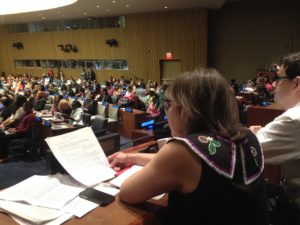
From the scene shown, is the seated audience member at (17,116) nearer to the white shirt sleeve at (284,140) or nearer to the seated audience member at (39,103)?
the seated audience member at (39,103)

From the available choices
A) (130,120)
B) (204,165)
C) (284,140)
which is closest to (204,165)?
(204,165)

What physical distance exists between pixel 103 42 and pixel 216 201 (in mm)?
17062

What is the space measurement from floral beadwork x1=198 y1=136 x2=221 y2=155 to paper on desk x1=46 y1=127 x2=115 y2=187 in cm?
55

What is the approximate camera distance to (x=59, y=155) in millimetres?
1276

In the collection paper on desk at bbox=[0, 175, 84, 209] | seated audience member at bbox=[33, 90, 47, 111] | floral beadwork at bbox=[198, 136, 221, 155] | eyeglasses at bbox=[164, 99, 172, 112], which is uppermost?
eyeglasses at bbox=[164, 99, 172, 112]

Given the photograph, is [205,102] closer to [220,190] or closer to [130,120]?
[220,190]

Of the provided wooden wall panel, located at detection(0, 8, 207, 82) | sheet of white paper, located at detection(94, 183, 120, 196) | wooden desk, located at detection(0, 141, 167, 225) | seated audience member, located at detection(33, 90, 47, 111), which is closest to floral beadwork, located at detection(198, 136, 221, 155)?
wooden desk, located at detection(0, 141, 167, 225)

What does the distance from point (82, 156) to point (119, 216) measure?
0.43 meters

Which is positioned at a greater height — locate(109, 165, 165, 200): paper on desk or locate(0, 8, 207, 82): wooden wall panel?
locate(0, 8, 207, 82): wooden wall panel

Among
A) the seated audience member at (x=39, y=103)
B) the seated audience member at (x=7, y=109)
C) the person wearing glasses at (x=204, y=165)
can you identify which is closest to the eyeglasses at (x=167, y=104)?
the person wearing glasses at (x=204, y=165)

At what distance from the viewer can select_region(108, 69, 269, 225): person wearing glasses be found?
0.92 meters

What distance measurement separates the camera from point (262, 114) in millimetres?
4023

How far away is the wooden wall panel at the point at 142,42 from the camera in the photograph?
14.1 meters

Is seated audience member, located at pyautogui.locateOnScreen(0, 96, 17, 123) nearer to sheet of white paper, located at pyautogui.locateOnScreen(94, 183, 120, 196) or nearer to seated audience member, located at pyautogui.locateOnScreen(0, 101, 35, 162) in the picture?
seated audience member, located at pyautogui.locateOnScreen(0, 101, 35, 162)
